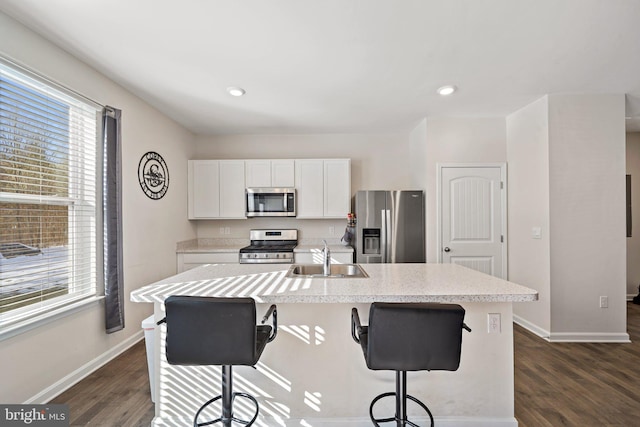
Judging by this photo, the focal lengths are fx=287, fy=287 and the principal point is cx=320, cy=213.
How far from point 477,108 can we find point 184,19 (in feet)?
10.1

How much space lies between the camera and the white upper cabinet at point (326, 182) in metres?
4.07

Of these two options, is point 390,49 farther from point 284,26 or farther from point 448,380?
point 448,380

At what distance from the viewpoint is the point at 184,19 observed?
179 cm

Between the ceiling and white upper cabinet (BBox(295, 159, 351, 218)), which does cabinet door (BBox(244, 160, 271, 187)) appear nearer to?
white upper cabinet (BBox(295, 159, 351, 218))

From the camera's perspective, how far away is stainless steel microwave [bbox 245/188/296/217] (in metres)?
4.02

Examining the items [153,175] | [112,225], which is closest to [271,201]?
[153,175]

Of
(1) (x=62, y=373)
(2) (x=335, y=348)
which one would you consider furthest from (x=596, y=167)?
(1) (x=62, y=373)

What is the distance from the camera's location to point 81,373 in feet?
7.36

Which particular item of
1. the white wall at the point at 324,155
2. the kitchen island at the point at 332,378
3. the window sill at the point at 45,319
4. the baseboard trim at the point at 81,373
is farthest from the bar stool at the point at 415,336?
the white wall at the point at 324,155

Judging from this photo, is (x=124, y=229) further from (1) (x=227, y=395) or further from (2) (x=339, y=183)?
(2) (x=339, y=183)

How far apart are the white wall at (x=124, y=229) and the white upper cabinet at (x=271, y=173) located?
0.93 m

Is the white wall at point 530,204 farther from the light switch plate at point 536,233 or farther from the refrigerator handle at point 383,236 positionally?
the refrigerator handle at point 383,236

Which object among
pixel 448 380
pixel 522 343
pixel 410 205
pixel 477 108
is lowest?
pixel 522 343

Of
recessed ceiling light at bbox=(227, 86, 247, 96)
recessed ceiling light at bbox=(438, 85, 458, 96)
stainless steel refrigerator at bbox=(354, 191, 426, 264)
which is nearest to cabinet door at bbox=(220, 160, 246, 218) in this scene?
recessed ceiling light at bbox=(227, 86, 247, 96)
